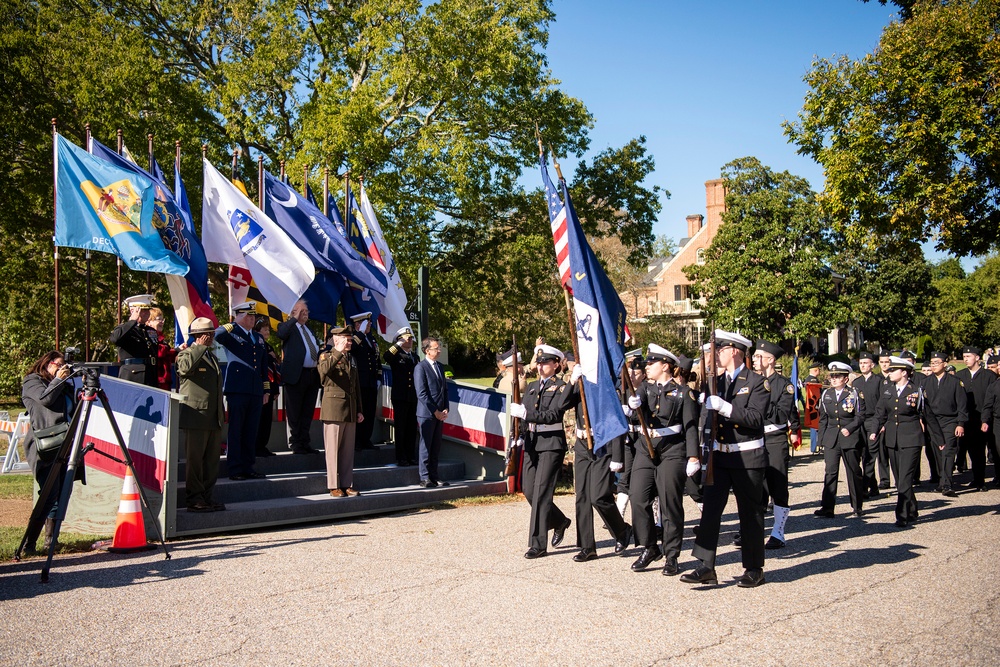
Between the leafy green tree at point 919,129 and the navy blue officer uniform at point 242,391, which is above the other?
the leafy green tree at point 919,129

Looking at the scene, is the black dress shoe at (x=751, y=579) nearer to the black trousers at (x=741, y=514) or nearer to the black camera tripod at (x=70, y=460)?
the black trousers at (x=741, y=514)

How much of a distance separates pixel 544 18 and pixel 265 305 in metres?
13.8

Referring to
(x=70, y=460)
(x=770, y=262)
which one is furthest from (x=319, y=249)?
(x=770, y=262)

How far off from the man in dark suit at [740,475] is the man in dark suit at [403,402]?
5.69 metres

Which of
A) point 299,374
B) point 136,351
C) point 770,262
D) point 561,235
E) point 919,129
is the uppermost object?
point 770,262

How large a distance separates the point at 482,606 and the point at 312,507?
13.3ft

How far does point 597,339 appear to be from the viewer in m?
8.02

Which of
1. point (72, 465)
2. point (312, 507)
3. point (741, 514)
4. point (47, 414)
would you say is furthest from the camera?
point (312, 507)

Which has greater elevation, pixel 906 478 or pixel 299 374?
pixel 299 374

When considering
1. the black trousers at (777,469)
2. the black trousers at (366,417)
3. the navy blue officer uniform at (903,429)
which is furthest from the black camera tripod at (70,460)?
the navy blue officer uniform at (903,429)

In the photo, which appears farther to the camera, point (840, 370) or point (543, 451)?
point (840, 370)

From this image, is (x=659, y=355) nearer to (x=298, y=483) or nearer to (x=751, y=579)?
(x=751, y=579)

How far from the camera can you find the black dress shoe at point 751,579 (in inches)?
273

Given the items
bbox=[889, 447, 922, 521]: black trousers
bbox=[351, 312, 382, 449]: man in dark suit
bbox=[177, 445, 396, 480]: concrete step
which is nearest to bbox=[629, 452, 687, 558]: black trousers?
bbox=[889, 447, 922, 521]: black trousers
